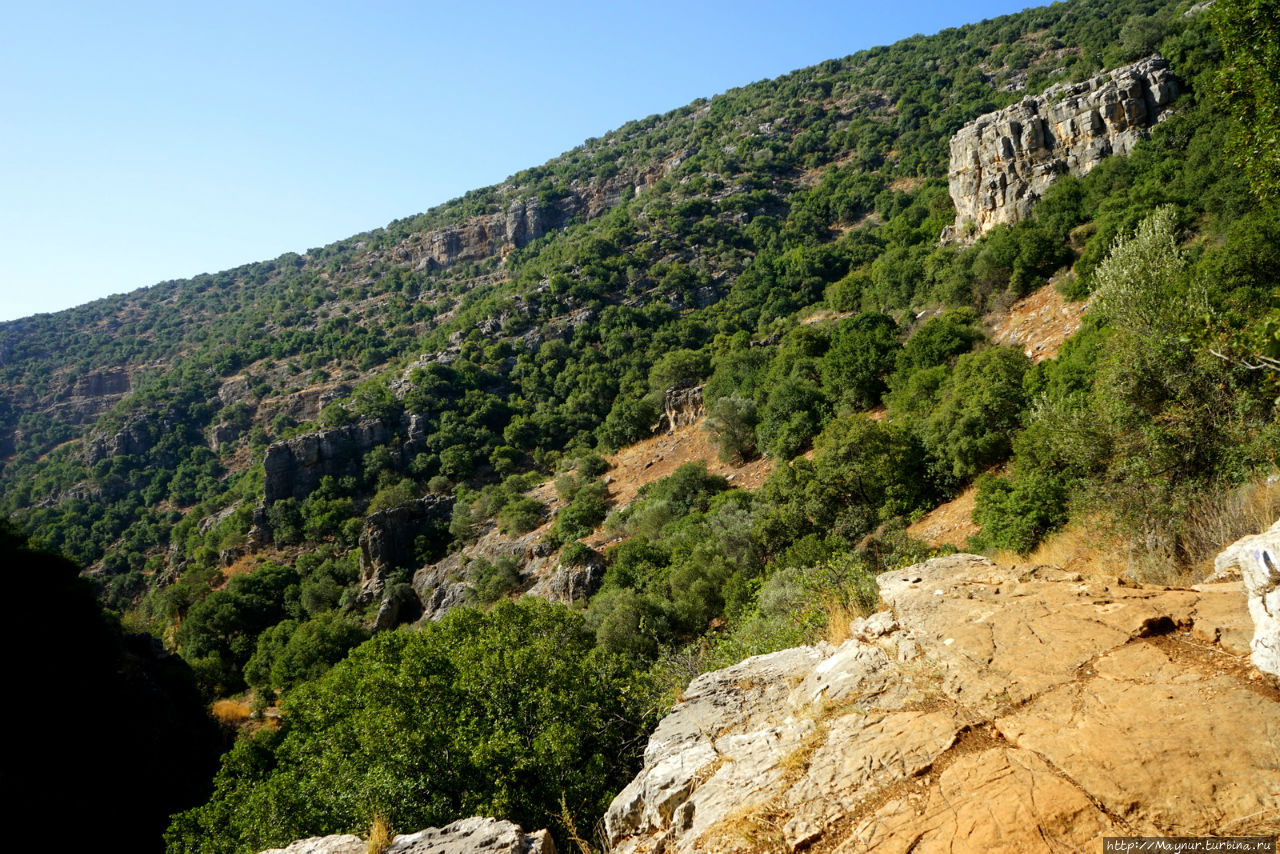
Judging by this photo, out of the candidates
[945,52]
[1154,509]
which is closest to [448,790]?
[1154,509]

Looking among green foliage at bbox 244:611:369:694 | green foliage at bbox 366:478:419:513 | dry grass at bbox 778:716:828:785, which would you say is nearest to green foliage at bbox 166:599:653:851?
dry grass at bbox 778:716:828:785

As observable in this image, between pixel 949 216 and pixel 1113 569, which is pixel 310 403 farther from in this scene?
pixel 1113 569

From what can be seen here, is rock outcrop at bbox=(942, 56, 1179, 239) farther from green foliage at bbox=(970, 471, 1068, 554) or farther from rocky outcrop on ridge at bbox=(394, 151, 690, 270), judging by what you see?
rocky outcrop on ridge at bbox=(394, 151, 690, 270)

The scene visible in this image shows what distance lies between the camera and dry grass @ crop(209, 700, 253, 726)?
872 inches

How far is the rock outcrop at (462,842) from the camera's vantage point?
488cm

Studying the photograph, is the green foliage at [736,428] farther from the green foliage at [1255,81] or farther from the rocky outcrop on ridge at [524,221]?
the rocky outcrop on ridge at [524,221]

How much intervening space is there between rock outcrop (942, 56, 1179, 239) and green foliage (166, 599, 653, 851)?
107ft

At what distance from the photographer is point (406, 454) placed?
47406 mm

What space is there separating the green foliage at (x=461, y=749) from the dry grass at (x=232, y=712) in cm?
1269

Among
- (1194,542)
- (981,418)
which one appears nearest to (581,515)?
(981,418)

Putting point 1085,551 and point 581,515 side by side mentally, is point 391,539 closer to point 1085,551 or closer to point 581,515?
point 581,515

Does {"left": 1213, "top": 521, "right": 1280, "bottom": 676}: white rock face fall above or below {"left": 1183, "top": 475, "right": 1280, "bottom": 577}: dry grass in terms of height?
above

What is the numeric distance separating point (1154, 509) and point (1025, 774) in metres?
7.16

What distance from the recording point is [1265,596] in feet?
12.0
